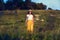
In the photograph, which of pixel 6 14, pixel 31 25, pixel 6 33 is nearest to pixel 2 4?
pixel 6 14

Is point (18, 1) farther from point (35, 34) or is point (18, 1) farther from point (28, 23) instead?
point (35, 34)

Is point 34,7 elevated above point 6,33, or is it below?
below

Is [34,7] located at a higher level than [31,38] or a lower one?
lower

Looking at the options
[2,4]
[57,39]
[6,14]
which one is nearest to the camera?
[57,39]

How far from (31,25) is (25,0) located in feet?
63.5

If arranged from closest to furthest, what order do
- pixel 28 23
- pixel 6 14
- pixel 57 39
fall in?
pixel 57 39, pixel 28 23, pixel 6 14

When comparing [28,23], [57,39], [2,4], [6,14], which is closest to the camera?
[57,39]

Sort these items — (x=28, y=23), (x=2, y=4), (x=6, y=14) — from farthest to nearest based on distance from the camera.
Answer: (x=2, y=4)
(x=6, y=14)
(x=28, y=23)

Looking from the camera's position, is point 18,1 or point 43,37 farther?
point 18,1

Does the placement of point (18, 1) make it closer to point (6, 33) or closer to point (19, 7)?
point (19, 7)

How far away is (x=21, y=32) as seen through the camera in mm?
9078

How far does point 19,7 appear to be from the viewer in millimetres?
30078

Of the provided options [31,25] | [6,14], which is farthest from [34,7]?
[31,25]

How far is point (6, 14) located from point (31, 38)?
15676mm
